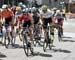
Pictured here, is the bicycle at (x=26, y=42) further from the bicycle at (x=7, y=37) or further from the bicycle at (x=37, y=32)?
the bicycle at (x=37, y=32)

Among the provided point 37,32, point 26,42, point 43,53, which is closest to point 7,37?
point 37,32

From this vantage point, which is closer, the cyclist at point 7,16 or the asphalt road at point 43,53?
the asphalt road at point 43,53

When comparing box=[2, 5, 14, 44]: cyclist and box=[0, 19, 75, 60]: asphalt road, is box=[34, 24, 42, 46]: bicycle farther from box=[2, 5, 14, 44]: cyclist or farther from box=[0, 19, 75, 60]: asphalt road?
box=[2, 5, 14, 44]: cyclist

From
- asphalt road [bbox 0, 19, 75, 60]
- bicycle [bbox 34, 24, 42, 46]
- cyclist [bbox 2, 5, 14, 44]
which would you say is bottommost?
asphalt road [bbox 0, 19, 75, 60]

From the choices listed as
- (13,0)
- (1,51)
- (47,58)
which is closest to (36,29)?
(1,51)

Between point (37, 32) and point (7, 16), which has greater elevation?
point (7, 16)

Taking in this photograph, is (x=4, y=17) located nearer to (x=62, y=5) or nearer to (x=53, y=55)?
(x=53, y=55)

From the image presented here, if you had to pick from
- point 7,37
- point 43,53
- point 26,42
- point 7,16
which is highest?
point 7,16

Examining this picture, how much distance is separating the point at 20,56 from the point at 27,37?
34.0 inches

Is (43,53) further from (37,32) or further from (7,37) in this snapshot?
(37,32)

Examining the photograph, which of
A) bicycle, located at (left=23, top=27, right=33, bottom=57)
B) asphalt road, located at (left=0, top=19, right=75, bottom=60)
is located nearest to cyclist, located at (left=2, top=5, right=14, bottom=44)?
asphalt road, located at (left=0, top=19, right=75, bottom=60)

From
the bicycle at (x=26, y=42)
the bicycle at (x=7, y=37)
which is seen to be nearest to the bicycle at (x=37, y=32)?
the bicycle at (x=7, y=37)

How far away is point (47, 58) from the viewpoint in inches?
605

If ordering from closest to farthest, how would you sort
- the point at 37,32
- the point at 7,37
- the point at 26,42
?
the point at 26,42, the point at 7,37, the point at 37,32
